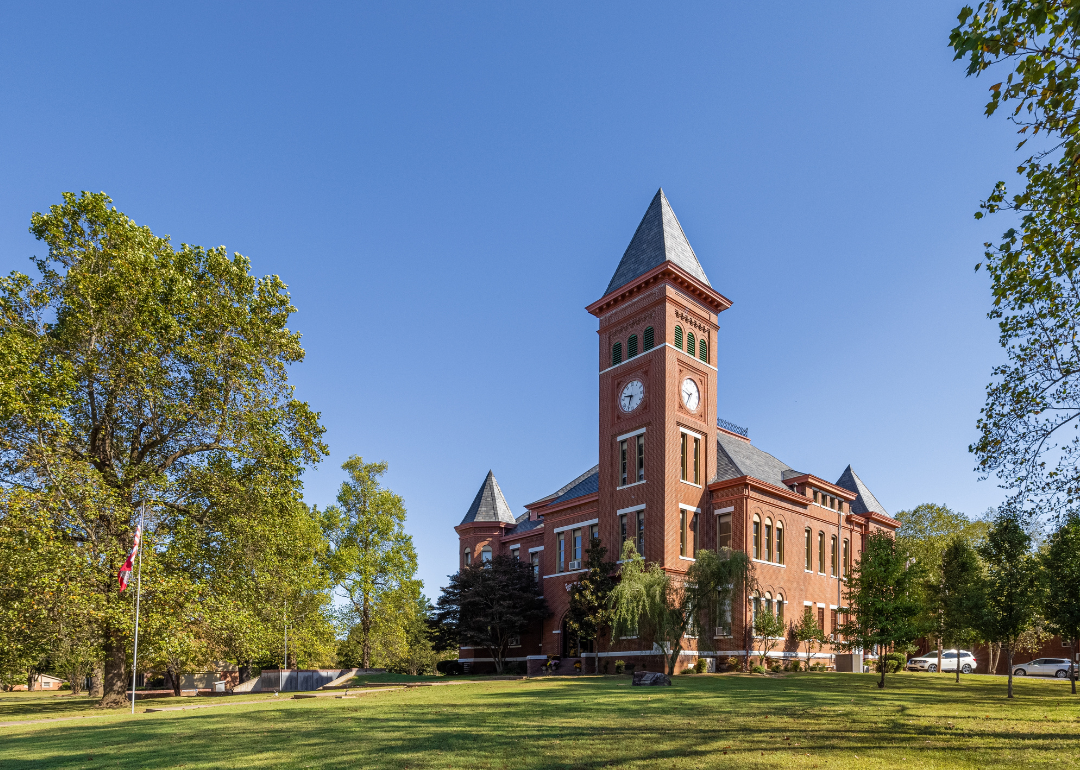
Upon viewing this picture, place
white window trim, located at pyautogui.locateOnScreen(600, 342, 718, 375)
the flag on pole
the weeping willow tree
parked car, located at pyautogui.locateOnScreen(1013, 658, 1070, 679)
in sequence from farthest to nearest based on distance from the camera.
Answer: parked car, located at pyautogui.locateOnScreen(1013, 658, 1070, 679) < white window trim, located at pyautogui.locateOnScreen(600, 342, 718, 375) < the weeping willow tree < the flag on pole

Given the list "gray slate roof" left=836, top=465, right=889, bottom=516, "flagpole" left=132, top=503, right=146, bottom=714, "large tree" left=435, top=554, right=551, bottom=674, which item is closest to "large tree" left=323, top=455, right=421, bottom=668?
"large tree" left=435, top=554, right=551, bottom=674

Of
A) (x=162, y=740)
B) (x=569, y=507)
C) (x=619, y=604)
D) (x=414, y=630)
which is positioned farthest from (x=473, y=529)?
(x=162, y=740)

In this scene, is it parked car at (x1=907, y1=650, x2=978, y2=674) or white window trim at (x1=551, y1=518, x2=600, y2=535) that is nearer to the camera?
white window trim at (x1=551, y1=518, x2=600, y2=535)

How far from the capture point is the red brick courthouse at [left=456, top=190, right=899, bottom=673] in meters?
39.8

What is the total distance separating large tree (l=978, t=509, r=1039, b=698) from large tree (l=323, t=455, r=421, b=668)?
35224mm

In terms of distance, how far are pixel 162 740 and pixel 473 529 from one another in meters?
40.8

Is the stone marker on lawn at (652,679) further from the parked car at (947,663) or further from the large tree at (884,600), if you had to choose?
the parked car at (947,663)

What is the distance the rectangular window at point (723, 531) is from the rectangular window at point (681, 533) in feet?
8.64

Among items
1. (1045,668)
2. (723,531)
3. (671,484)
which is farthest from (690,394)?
(1045,668)

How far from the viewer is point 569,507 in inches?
1795

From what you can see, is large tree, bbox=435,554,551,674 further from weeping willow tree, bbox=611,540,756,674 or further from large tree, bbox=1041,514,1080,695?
large tree, bbox=1041,514,1080,695

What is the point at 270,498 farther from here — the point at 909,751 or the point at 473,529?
the point at 473,529

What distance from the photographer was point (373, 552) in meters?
48.4

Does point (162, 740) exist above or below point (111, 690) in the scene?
above
